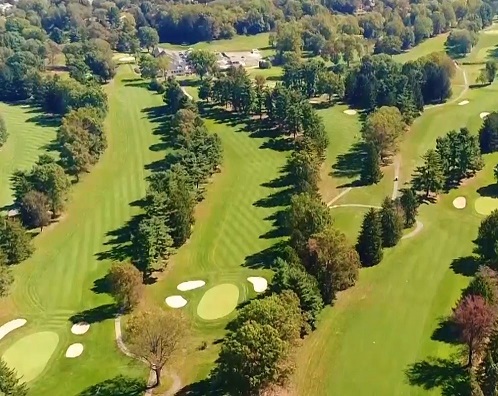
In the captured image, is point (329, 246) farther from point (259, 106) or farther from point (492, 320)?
point (259, 106)

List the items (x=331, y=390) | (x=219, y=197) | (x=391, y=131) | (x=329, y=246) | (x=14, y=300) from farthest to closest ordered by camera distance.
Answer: (x=391, y=131), (x=219, y=197), (x=14, y=300), (x=329, y=246), (x=331, y=390)

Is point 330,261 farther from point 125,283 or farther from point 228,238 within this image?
point 125,283

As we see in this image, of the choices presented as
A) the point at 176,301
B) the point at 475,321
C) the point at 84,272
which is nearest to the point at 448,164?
the point at 475,321

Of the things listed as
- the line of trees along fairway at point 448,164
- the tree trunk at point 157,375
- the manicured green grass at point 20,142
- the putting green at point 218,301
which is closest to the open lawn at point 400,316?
the line of trees along fairway at point 448,164

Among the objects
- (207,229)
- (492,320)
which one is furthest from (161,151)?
(492,320)

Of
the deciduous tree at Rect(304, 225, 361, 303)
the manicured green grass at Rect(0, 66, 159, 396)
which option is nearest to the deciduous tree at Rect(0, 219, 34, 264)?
the manicured green grass at Rect(0, 66, 159, 396)

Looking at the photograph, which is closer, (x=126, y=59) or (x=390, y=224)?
(x=390, y=224)
